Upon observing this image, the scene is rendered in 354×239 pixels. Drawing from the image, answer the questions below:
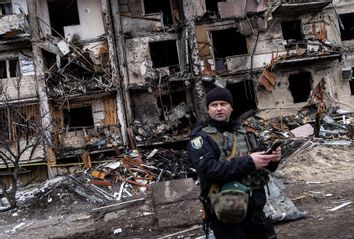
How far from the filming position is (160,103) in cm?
2011

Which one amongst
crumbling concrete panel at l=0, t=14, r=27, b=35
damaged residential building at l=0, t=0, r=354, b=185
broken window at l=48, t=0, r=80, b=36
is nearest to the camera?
crumbling concrete panel at l=0, t=14, r=27, b=35

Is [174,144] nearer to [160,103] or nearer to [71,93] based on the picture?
[160,103]

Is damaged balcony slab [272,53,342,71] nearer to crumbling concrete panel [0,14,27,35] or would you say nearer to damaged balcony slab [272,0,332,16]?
damaged balcony slab [272,0,332,16]

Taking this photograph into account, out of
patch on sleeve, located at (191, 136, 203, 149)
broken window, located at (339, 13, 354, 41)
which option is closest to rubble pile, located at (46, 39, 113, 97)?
broken window, located at (339, 13, 354, 41)

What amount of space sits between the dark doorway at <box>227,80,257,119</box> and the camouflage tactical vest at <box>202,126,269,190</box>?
1706 centimetres

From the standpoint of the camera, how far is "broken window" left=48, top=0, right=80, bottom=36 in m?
20.3

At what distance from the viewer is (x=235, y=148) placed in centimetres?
291

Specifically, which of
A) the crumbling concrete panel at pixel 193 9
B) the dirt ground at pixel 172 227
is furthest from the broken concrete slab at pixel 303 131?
the crumbling concrete panel at pixel 193 9

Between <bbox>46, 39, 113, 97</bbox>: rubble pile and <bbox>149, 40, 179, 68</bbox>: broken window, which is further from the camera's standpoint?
<bbox>149, 40, 179, 68</bbox>: broken window

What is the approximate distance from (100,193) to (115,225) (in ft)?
17.2

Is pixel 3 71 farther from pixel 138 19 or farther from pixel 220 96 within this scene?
pixel 220 96

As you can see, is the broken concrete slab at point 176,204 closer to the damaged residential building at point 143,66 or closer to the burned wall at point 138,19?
the damaged residential building at point 143,66

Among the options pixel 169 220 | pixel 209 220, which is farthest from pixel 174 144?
pixel 209 220

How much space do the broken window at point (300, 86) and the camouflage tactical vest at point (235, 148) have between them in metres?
18.7
